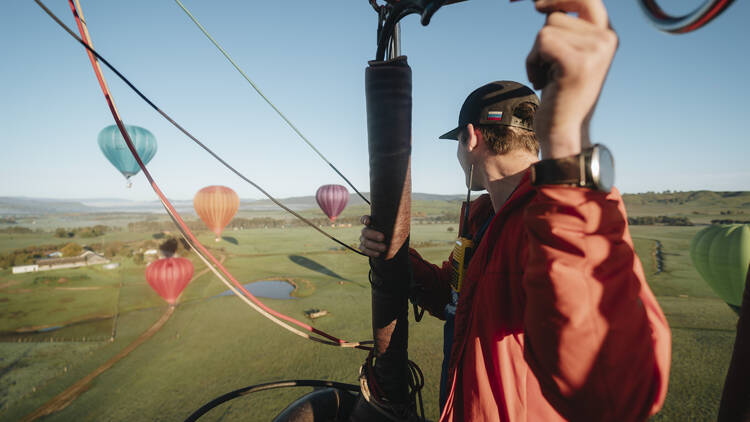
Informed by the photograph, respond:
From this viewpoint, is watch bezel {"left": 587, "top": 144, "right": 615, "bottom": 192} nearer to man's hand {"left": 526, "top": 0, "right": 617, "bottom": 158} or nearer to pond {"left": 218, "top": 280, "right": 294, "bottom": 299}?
man's hand {"left": 526, "top": 0, "right": 617, "bottom": 158}

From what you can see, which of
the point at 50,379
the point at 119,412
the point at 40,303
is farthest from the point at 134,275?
the point at 119,412

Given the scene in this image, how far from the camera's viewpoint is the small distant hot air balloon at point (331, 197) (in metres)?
29.8

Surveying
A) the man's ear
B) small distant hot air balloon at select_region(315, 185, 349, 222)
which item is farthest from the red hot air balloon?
the man's ear

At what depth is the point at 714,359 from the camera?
1074cm

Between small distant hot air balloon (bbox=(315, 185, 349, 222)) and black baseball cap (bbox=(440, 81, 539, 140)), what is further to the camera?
small distant hot air balloon (bbox=(315, 185, 349, 222))

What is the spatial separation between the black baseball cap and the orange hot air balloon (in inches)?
1045

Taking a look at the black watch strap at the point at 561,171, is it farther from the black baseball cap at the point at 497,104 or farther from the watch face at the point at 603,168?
the black baseball cap at the point at 497,104

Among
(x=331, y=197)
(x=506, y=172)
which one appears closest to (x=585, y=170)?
(x=506, y=172)

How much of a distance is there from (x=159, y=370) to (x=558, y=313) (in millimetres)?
18362

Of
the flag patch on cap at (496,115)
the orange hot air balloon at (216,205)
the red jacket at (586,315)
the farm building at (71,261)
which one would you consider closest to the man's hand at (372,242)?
the red jacket at (586,315)

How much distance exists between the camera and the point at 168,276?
17750mm

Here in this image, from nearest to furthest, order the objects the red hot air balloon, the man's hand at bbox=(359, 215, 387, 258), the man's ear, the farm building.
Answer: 1. the man's hand at bbox=(359, 215, 387, 258)
2. the man's ear
3. the red hot air balloon
4. the farm building

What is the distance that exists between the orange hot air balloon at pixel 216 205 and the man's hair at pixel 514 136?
2671 cm

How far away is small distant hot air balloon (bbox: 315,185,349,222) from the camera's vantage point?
29797mm
